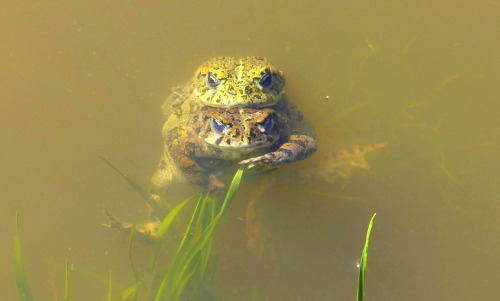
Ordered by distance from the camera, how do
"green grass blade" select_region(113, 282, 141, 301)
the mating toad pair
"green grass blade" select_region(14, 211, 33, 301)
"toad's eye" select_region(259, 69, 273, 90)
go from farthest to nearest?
1. "toad's eye" select_region(259, 69, 273, 90)
2. "green grass blade" select_region(113, 282, 141, 301)
3. the mating toad pair
4. "green grass blade" select_region(14, 211, 33, 301)

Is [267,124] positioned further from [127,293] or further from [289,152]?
[127,293]

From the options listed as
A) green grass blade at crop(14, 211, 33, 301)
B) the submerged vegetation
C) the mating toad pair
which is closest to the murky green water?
the submerged vegetation

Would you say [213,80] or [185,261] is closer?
[185,261]

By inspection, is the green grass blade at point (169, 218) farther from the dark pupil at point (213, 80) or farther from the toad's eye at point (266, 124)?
the dark pupil at point (213, 80)

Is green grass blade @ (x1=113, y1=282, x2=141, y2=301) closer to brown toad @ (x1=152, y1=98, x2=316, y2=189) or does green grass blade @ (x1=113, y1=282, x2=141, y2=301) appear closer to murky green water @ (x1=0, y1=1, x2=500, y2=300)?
murky green water @ (x1=0, y1=1, x2=500, y2=300)

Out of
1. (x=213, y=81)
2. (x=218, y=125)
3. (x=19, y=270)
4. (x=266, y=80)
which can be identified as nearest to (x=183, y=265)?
(x=218, y=125)

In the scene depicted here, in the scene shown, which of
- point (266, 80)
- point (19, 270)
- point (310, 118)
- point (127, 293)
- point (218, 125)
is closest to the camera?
point (19, 270)
